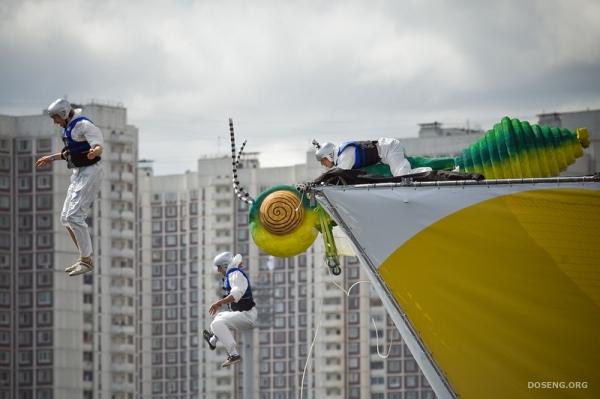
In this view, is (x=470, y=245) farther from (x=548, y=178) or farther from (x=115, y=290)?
(x=115, y=290)

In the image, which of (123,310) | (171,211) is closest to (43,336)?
(123,310)

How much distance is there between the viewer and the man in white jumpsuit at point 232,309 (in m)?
30.8

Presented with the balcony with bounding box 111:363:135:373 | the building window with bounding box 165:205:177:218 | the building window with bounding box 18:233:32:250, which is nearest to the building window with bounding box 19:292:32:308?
the building window with bounding box 18:233:32:250

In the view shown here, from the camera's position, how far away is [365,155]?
2895cm

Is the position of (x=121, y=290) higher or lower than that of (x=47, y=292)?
→ higher

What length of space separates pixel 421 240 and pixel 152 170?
Answer: 146 meters

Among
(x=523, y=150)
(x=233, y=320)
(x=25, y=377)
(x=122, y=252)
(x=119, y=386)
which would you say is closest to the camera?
(x=523, y=150)

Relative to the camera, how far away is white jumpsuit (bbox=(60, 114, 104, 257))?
26.6 m

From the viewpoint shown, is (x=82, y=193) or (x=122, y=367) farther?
(x=122, y=367)

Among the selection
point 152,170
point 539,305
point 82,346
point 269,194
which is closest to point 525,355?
point 539,305

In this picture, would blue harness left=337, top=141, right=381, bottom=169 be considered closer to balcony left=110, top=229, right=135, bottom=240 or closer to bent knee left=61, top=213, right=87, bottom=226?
bent knee left=61, top=213, right=87, bottom=226

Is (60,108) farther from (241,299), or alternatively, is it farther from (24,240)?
(24,240)

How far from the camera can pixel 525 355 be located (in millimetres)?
27094
